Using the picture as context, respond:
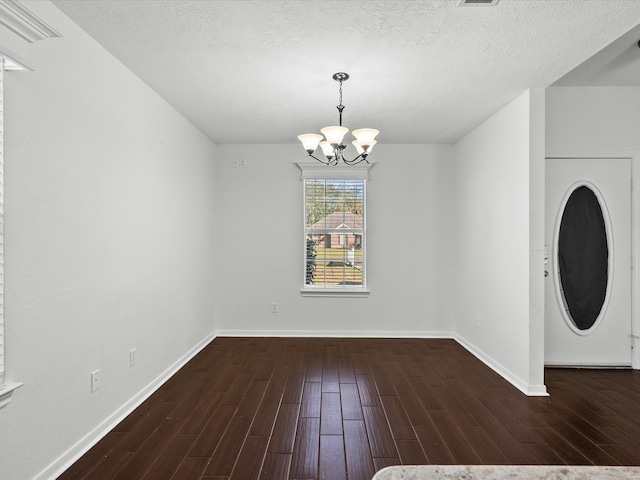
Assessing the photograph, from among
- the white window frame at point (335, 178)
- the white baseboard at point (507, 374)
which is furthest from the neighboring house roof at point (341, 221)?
the white baseboard at point (507, 374)

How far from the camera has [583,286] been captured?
3719 millimetres

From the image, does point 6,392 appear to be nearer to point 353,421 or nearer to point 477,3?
point 353,421

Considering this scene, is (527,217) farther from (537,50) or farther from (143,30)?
(143,30)

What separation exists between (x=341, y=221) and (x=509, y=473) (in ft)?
14.3

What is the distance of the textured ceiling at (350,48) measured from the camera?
6.73 feet

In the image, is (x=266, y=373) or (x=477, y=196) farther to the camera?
(x=477, y=196)

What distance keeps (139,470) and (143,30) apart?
2582mm

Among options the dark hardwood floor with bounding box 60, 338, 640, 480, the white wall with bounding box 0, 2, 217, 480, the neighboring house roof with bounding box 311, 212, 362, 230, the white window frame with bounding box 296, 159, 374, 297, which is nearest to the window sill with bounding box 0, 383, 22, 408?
the white wall with bounding box 0, 2, 217, 480

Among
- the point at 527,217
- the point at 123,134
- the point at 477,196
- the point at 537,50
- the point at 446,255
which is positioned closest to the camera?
the point at 537,50

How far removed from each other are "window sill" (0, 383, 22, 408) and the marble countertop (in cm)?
180

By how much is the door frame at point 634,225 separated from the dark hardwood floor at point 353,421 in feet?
Result: 1.01

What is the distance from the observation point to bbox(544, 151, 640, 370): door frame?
12.1ft

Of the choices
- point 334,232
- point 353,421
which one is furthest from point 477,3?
point 334,232

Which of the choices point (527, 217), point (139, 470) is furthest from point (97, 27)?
point (527, 217)
